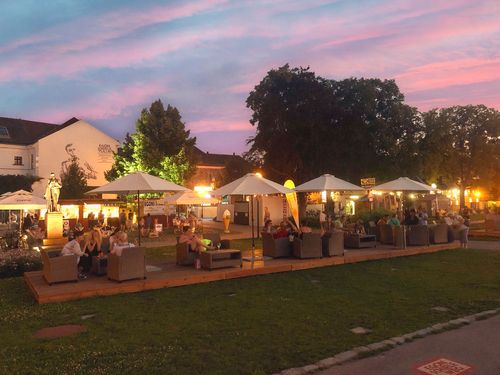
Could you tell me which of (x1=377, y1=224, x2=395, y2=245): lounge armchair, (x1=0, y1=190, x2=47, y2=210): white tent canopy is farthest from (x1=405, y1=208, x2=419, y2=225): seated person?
(x1=0, y1=190, x2=47, y2=210): white tent canopy

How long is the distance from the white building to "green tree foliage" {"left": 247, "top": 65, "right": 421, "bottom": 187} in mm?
24868

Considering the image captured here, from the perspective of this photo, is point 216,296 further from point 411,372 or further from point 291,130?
point 291,130

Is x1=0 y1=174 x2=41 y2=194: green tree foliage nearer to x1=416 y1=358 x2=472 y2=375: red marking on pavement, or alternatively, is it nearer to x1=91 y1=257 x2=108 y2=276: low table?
x1=91 y1=257 x2=108 y2=276: low table

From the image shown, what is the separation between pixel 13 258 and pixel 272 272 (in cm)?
738

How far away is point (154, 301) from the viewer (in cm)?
823

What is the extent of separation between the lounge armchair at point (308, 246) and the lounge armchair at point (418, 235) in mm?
4967

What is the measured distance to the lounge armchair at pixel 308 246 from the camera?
12484 mm

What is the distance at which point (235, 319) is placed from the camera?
6.98m

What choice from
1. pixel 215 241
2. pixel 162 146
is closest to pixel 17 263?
pixel 215 241

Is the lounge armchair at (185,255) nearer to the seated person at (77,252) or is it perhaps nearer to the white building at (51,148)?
the seated person at (77,252)

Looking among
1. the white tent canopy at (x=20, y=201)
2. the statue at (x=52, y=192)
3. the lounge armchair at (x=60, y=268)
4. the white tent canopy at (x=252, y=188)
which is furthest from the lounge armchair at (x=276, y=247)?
the statue at (x=52, y=192)

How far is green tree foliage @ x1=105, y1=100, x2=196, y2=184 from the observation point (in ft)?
120

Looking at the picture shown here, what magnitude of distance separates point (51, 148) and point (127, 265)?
4234 cm

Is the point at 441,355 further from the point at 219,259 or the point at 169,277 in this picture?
the point at 219,259
